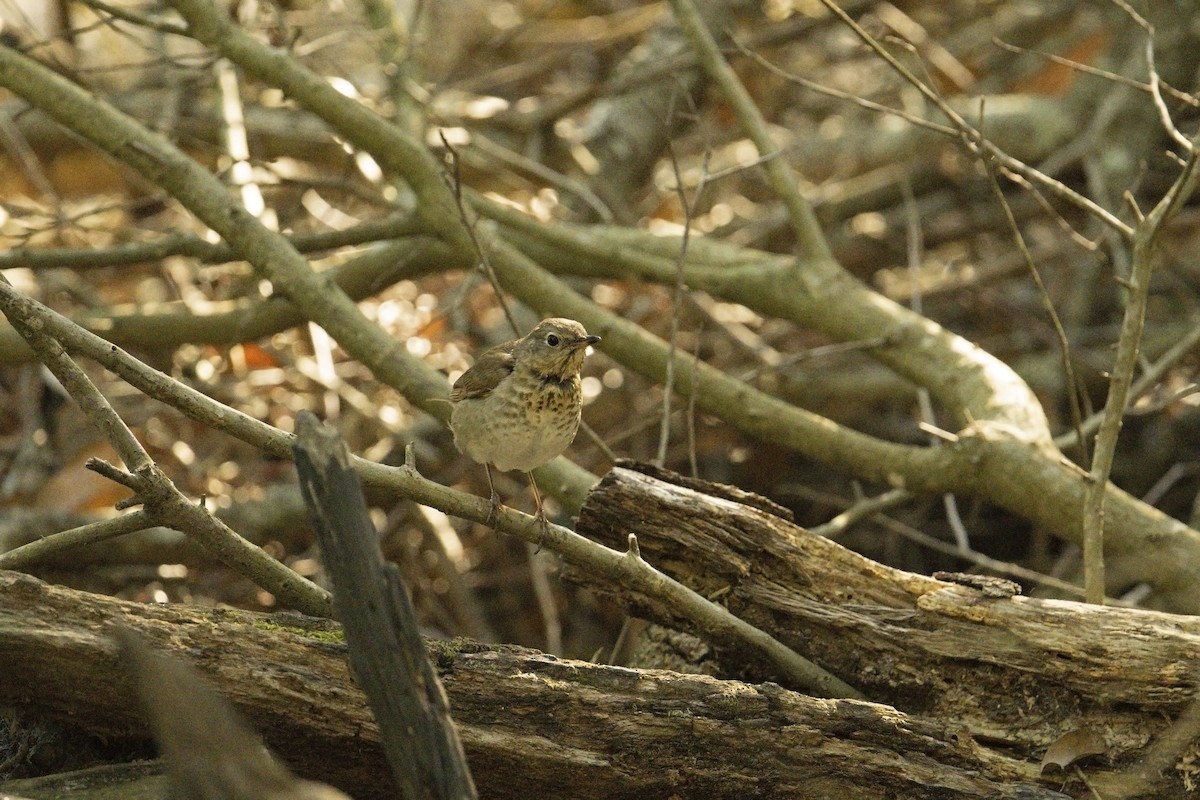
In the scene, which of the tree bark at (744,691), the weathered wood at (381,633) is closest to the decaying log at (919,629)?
the tree bark at (744,691)

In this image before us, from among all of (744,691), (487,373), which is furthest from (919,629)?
(487,373)

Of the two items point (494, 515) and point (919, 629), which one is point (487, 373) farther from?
point (919, 629)

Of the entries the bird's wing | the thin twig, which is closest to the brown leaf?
the thin twig

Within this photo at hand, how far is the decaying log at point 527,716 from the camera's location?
267 cm

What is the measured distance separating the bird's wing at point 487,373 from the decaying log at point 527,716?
108cm

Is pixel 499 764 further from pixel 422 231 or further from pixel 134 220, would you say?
pixel 134 220

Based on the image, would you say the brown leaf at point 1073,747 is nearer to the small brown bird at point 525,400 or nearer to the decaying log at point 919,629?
the decaying log at point 919,629

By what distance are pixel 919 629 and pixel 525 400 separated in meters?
1.33

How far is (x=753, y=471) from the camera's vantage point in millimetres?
6469

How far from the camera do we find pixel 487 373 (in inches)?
149

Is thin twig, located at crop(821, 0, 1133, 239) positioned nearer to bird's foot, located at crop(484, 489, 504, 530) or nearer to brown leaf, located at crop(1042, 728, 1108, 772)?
brown leaf, located at crop(1042, 728, 1108, 772)

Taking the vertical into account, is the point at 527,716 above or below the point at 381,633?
below

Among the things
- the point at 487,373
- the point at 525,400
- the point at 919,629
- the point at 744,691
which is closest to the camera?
the point at 744,691

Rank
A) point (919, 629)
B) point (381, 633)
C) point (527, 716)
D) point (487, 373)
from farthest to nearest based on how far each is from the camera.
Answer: point (487, 373) → point (919, 629) → point (527, 716) → point (381, 633)
